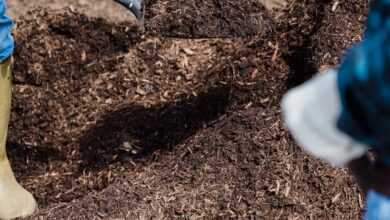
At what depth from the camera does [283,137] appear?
2670 millimetres

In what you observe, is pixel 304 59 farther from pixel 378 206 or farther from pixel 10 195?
pixel 378 206

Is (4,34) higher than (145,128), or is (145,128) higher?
(4,34)

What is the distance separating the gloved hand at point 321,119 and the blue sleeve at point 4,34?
1443 millimetres

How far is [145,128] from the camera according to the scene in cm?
289

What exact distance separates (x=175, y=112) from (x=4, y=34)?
75 centimetres

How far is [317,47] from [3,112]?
1.06 metres

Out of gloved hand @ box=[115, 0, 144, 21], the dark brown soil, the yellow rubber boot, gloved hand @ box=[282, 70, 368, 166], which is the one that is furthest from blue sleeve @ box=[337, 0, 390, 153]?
gloved hand @ box=[115, 0, 144, 21]

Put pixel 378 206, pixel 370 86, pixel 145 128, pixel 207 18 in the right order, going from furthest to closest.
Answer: pixel 207 18 < pixel 145 128 < pixel 378 206 < pixel 370 86

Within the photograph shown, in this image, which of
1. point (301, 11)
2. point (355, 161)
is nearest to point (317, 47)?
point (301, 11)

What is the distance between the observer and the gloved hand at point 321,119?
106 cm

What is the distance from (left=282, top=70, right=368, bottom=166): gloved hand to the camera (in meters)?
1.06

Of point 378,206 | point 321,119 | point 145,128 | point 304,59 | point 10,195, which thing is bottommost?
point 10,195

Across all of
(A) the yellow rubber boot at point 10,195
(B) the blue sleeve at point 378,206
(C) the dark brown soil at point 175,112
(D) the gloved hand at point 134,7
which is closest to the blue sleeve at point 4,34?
(A) the yellow rubber boot at point 10,195

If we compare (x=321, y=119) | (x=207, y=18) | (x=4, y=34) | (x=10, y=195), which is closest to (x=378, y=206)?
(x=321, y=119)
